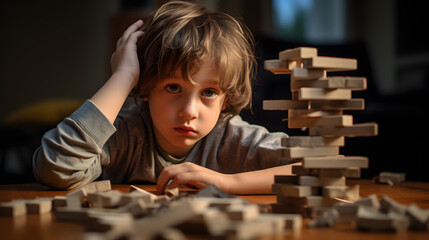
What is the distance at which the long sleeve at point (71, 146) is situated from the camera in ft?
3.94

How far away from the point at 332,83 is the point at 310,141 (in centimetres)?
11

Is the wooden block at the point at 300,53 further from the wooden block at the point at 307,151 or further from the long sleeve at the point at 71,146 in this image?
the long sleeve at the point at 71,146

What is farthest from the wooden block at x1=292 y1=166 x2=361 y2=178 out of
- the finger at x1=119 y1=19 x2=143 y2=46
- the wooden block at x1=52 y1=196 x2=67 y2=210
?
the finger at x1=119 y1=19 x2=143 y2=46

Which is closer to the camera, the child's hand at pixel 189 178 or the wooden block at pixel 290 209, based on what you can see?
the wooden block at pixel 290 209

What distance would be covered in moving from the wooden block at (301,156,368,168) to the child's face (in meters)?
0.49

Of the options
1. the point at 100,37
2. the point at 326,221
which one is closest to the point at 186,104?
the point at 326,221

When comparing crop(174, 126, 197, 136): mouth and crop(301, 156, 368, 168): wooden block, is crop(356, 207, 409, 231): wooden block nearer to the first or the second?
crop(301, 156, 368, 168): wooden block

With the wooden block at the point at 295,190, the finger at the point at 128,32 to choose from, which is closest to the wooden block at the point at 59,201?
the wooden block at the point at 295,190

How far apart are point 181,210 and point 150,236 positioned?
0.05 m

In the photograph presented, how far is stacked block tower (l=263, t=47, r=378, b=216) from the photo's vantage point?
83cm

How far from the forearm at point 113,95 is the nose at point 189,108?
18cm

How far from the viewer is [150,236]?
2.00 ft

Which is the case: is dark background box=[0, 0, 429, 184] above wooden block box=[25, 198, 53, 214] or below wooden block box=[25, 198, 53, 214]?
above

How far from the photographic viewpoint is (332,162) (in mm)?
826
